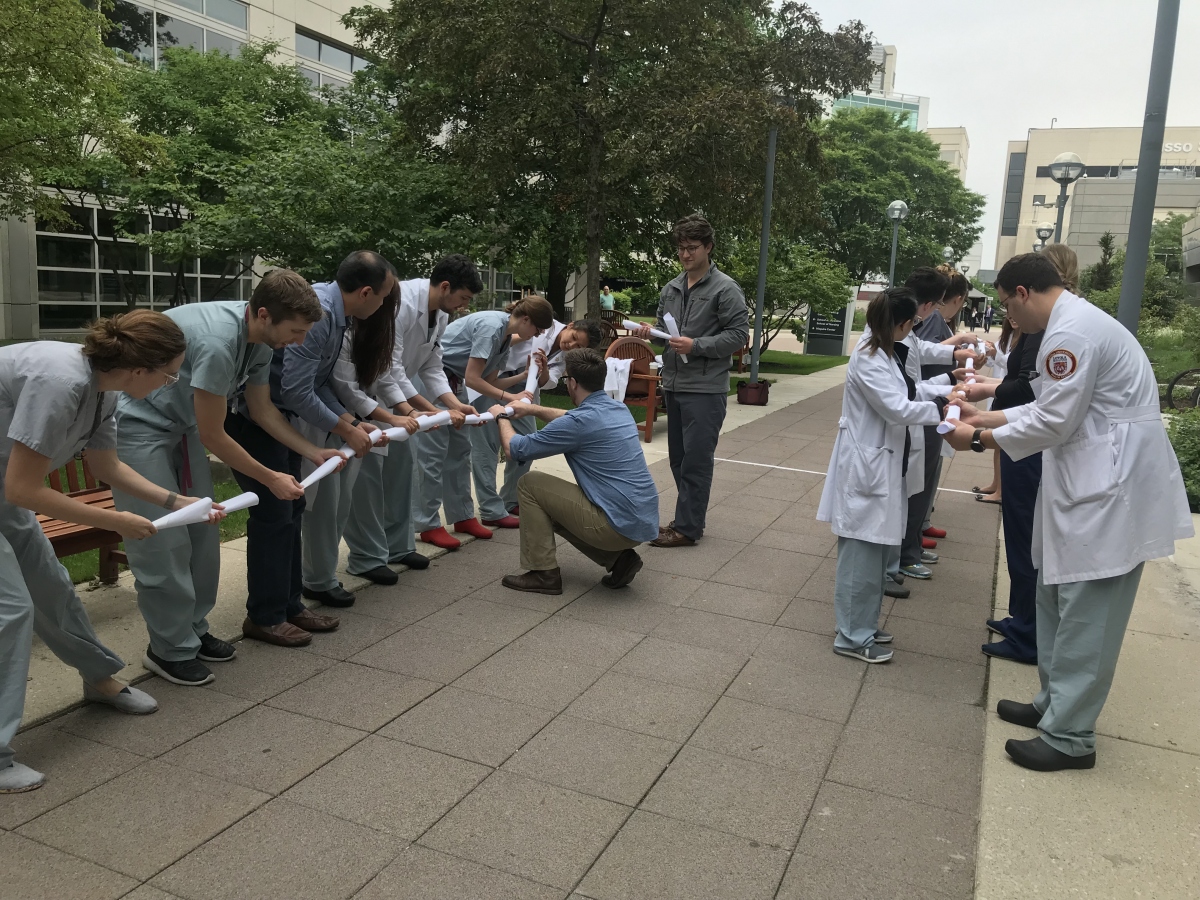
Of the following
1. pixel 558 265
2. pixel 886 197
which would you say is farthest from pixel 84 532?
pixel 886 197

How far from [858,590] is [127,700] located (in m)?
3.11

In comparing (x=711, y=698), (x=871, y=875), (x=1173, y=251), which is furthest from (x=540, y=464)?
(x=1173, y=251)

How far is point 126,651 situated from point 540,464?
15.8 feet

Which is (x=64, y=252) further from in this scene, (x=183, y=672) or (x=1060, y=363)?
(x=1060, y=363)

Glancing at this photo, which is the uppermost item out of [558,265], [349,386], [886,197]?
[886,197]

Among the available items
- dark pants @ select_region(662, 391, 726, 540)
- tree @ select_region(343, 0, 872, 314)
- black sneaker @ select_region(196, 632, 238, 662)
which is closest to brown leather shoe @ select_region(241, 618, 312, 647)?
black sneaker @ select_region(196, 632, 238, 662)

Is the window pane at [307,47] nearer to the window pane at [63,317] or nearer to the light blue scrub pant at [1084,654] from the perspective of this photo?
the window pane at [63,317]

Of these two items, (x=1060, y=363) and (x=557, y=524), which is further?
(x=557, y=524)

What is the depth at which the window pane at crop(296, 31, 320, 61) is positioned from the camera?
2908 cm

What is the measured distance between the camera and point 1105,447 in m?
3.36

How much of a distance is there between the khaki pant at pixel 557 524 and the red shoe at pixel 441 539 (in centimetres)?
89

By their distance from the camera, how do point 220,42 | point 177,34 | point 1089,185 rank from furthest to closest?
point 1089,185, point 220,42, point 177,34

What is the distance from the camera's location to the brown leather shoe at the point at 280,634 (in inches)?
169

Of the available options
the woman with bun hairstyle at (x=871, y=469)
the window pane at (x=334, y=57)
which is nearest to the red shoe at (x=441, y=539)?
the woman with bun hairstyle at (x=871, y=469)
